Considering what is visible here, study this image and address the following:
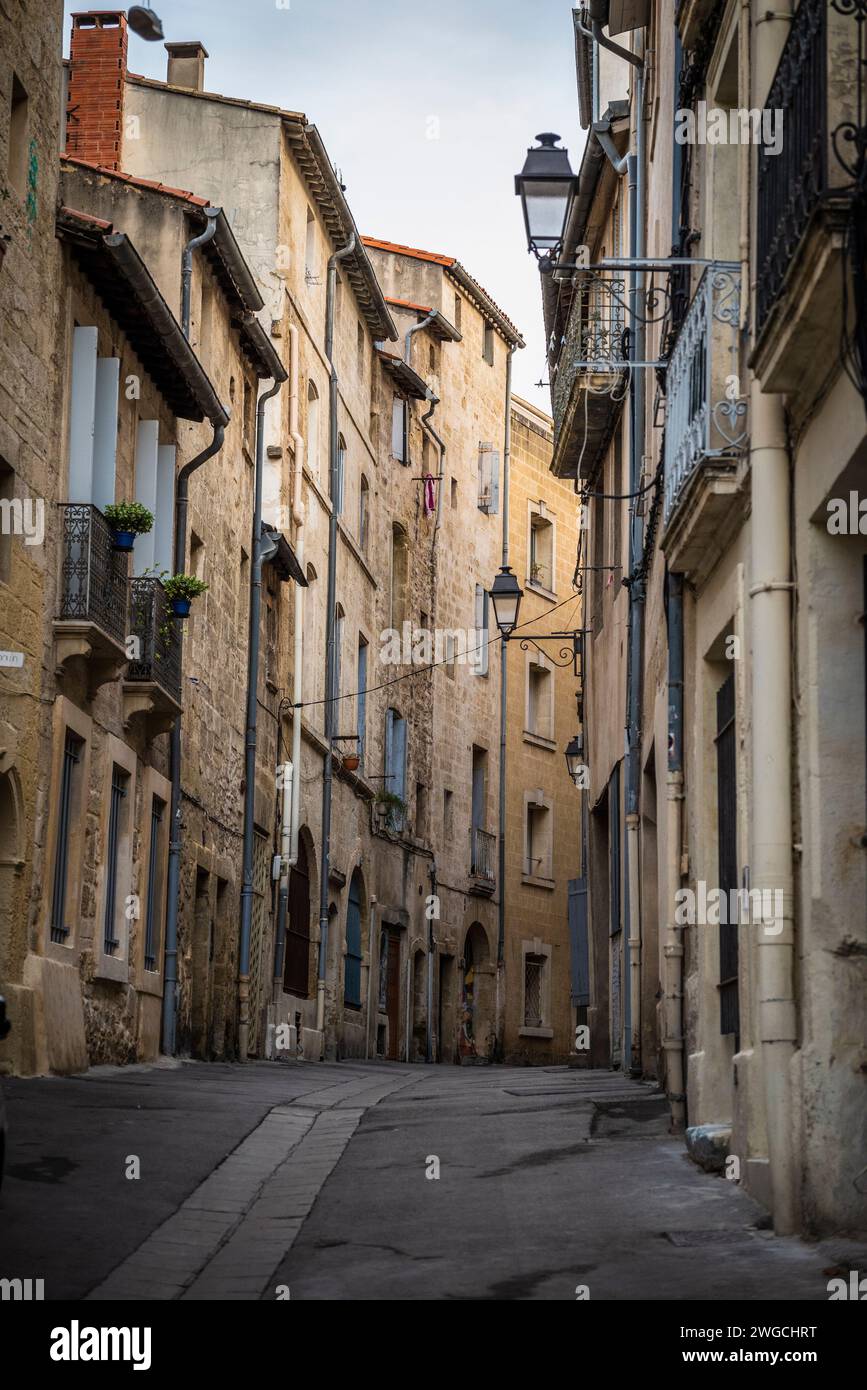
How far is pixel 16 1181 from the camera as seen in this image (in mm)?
9156

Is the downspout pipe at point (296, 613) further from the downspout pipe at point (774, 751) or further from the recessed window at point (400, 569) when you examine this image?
the downspout pipe at point (774, 751)

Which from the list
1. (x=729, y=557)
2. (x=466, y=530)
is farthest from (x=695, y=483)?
(x=466, y=530)

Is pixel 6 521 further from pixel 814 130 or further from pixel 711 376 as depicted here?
pixel 814 130

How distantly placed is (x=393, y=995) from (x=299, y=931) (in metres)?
7.12

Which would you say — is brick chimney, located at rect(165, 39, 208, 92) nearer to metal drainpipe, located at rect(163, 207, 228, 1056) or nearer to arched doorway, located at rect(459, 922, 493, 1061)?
metal drainpipe, located at rect(163, 207, 228, 1056)

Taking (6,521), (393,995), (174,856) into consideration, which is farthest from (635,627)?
(393,995)

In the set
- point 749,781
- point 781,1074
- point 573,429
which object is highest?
point 573,429

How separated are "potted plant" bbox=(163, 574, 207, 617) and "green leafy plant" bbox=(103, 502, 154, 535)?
172 centimetres

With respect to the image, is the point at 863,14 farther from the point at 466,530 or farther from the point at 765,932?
the point at 466,530

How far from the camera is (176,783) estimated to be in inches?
822

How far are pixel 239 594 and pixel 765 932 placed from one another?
16583 mm

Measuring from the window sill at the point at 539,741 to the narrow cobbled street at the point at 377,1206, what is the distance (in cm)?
2781

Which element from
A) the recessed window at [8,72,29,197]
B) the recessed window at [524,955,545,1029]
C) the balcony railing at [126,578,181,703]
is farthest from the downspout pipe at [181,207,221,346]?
the recessed window at [524,955,545,1029]

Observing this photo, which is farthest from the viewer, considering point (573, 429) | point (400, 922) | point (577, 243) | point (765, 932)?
point (400, 922)
